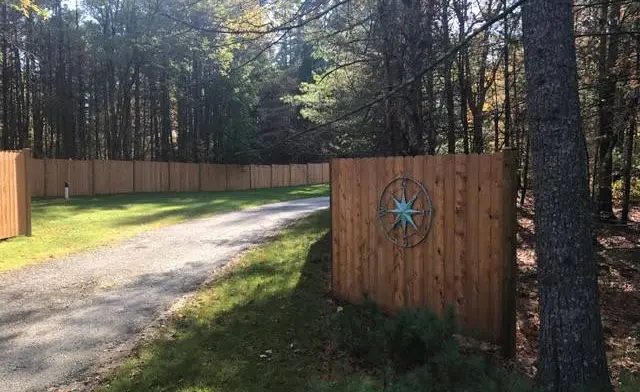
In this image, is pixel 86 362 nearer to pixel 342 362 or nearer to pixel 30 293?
pixel 342 362

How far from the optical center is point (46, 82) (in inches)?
1190

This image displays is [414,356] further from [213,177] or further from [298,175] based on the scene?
[298,175]

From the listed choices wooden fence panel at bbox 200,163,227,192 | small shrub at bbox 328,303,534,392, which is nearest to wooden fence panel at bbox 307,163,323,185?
wooden fence panel at bbox 200,163,227,192

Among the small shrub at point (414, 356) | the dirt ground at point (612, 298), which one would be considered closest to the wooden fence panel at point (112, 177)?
the dirt ground at point (612, 298)

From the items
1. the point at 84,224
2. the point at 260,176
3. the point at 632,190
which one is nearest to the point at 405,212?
the point at 84,224

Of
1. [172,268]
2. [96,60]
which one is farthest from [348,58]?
[96,60]

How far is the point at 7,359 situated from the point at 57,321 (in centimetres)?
111

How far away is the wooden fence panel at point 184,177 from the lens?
32.0 meters

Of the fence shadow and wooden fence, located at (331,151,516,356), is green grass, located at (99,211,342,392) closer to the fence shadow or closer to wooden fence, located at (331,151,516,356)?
the fence shadow

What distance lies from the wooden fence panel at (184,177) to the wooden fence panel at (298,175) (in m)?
13.0

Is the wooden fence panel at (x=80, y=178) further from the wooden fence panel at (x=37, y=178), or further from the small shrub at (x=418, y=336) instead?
the small shrub at (x=418, y=336)

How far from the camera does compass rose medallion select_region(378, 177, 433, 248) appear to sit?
5.46m

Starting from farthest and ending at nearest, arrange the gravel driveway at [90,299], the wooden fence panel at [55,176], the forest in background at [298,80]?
the wooden fence panel at [55,176] < the forest in background at [298,80] < the gravel driveway at [90,299]

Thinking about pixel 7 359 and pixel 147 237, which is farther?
pixel 147 237
